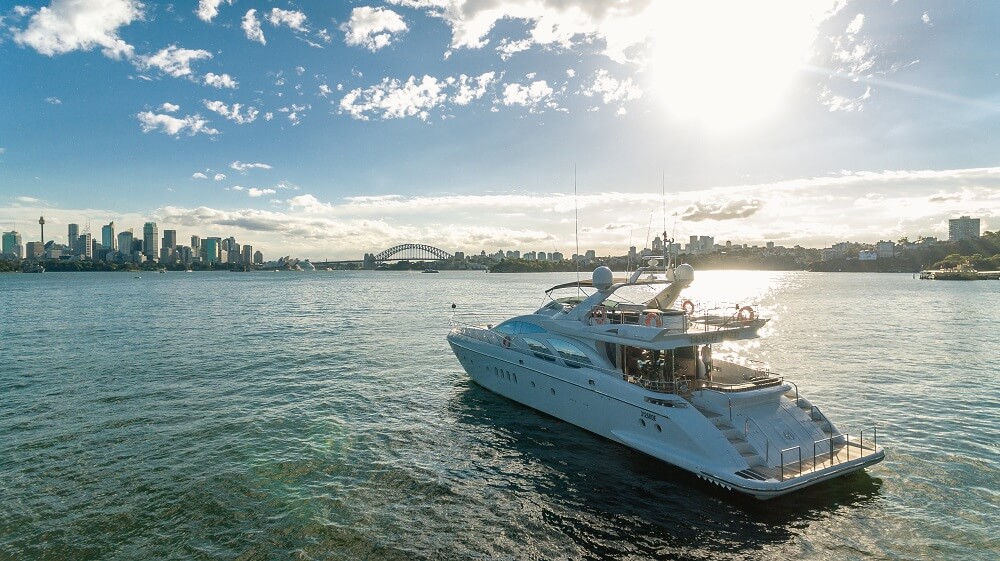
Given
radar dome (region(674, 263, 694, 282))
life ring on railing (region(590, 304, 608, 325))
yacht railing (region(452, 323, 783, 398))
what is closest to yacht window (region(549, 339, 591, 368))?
yacht railing (region(452, 323, 783, 398))

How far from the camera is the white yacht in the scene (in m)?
12.9

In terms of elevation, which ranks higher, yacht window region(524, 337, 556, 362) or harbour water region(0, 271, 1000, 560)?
yacht window region(524, 337, 556, 362)

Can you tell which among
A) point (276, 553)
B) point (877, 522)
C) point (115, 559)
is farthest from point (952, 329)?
point (115, 559)

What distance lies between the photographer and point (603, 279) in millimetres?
18641

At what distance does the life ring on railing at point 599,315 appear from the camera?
58.8 ft

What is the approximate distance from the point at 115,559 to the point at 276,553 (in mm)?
3102

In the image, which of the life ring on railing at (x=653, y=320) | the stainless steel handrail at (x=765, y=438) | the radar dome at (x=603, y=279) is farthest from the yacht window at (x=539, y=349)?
the stainless steel handrail at (x=765, y=438)

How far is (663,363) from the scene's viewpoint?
1616 cm

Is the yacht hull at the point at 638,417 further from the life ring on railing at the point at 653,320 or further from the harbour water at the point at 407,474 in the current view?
the life ring on railing at the point at 653,320

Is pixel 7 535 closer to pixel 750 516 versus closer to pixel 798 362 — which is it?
pixel 750 516

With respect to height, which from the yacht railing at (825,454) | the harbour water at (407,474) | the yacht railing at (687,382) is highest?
the yacht railing at (687,382)

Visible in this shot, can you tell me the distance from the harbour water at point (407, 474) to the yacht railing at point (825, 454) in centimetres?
88

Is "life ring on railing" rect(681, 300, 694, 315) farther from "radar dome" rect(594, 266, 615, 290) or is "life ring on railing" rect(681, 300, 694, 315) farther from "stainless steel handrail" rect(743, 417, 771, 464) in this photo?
"stainless steel handrail" rect(743, 417, 771, 464)

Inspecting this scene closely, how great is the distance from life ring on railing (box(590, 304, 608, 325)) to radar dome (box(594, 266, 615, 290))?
742 millimetres
